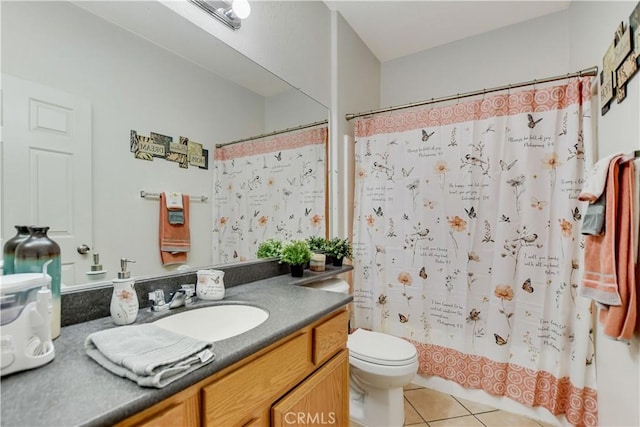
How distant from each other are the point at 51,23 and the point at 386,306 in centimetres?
220

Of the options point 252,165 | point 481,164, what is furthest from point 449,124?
point 252,165

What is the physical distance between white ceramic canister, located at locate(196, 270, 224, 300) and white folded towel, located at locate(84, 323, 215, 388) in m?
0.39

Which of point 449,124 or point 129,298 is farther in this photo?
point 449,124

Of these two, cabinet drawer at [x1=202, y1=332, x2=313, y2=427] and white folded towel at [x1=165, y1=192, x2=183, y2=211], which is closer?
cabinet drawer at [x1=202, y1=332, x2=313, y2=427]

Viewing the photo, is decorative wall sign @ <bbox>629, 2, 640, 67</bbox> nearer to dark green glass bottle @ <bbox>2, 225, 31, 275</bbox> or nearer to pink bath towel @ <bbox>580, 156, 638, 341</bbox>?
pink bath towel @ <bbox>580, 156, 638, 341</bbox>

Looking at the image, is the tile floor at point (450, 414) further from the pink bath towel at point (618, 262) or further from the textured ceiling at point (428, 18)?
the textured ceiling at point (428, 18)

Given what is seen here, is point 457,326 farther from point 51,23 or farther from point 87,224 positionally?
point 51,23

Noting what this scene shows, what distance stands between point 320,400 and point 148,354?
2.15 ft

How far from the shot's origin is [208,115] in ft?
4.37

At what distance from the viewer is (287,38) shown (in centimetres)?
171

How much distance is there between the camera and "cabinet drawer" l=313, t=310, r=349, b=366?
3.30ft

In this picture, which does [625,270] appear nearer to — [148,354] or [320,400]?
[320,400]

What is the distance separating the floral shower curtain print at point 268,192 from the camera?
1407 mm

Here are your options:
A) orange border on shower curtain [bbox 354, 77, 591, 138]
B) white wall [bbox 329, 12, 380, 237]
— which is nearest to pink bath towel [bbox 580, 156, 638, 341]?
orange border on shower curtain [bbox 354, 77, 591, 138]
